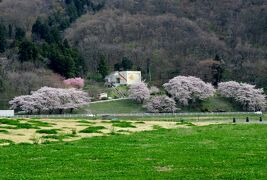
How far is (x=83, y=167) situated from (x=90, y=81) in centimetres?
7916

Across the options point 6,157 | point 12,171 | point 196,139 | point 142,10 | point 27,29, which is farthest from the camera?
point 142,10

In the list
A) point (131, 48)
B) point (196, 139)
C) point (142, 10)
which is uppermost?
point (142, 10)

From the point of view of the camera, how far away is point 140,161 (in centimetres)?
1614

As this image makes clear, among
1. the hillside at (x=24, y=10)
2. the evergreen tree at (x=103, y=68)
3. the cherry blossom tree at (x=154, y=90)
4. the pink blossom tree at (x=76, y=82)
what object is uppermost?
the hillside at (x=24, y=10)

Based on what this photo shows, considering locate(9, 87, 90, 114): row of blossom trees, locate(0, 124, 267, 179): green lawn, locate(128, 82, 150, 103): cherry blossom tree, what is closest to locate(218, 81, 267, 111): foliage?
locate(128, 82, 150, 103): cherry blossom tree

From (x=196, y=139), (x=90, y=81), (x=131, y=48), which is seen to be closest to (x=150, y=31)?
(x=131, y=48)

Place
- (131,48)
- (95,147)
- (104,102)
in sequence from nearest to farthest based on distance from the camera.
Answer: (95,147)
(104,102)
(131,48)

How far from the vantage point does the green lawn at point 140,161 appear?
550 inches

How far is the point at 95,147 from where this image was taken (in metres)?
20.4

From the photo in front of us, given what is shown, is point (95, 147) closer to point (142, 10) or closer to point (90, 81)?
point (90, 81)

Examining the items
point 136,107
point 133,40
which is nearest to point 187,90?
point 136,107

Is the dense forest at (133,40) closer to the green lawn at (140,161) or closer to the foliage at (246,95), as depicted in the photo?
the foliage at (246,95)

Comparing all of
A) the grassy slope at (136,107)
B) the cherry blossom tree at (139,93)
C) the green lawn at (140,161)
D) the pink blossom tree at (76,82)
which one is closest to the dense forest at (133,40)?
the pink blossom tree at (76,82)

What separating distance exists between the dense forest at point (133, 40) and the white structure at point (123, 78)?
2.32 meters
